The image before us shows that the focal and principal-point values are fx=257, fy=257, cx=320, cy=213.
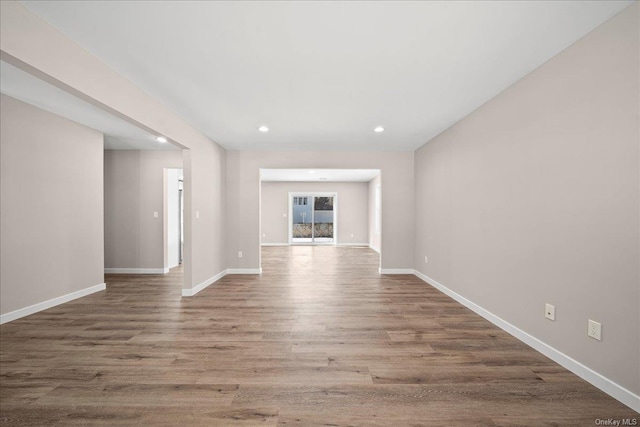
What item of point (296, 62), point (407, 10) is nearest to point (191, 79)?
point (296, 62)

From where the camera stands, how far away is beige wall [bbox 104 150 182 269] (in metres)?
5.20

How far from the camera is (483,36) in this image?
186 centimetres

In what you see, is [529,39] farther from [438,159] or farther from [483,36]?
[438,159]

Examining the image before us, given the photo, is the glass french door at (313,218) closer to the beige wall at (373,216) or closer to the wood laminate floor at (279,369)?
the beige wall at (373,216)

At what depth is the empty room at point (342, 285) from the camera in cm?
163

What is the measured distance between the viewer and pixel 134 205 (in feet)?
17.1

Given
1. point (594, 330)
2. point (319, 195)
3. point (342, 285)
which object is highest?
point (319, 195)

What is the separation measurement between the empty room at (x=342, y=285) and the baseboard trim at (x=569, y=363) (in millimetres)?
14

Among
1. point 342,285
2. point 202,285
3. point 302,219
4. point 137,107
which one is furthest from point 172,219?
point 302,219

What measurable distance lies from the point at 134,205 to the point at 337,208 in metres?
6.65

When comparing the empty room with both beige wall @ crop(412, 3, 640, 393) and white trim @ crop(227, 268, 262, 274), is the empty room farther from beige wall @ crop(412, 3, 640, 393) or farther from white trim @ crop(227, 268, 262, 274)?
white trim @ crop(227, 268, 262, 274)

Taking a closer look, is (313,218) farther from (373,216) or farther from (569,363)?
(569,363)

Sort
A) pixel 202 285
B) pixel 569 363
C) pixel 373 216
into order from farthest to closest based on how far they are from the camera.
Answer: pixel 373 216 < pixel 202 285 < pixel 569 363

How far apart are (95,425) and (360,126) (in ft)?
12.8
